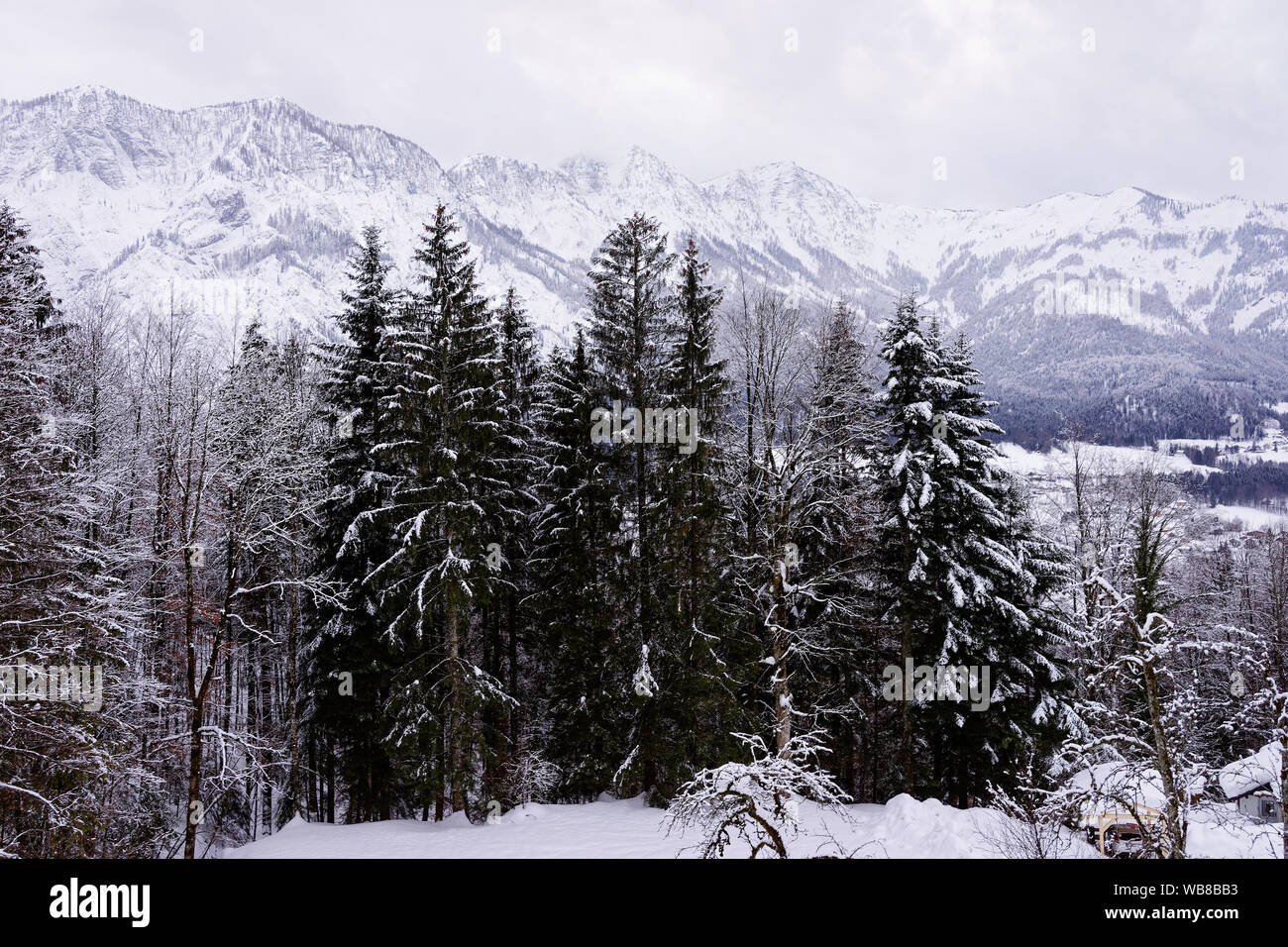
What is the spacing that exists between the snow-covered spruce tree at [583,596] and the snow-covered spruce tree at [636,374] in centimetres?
41

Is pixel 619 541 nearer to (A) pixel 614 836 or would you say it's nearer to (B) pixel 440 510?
(B) pixel 440 510

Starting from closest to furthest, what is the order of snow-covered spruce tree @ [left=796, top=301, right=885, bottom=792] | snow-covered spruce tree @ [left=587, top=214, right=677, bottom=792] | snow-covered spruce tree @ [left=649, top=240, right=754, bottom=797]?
snow-covered spruce tree @ [left=649, top=240, right=754, bottom=797] → snow-covered spruce tree @ [left=587, top=214, right=677, bottom=792] → snow-covered spruce tree @ [left=796, top=301, right=885, bottom=792]

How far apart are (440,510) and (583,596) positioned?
456 cm

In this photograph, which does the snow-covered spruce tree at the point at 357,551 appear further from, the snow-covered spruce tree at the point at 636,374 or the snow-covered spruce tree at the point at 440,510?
the snow-covered spruce tree at the point at 636,374

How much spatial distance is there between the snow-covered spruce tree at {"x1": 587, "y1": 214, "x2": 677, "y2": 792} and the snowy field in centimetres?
285

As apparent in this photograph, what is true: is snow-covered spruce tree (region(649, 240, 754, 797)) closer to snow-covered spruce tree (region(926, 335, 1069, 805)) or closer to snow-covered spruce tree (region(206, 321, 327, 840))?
snow-covered spruce tree (region(926, 335, 1069, 805))

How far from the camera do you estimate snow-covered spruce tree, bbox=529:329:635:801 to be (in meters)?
19.8

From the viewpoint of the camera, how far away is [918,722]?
67.6ft

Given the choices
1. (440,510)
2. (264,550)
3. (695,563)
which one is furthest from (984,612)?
(264,550)

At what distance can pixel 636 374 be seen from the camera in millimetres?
20375

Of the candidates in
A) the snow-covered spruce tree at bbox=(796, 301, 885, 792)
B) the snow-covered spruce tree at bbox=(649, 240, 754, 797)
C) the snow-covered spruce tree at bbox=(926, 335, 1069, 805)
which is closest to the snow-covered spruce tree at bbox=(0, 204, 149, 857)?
the snow-covered spruce tree at bbox=(649, 240, 754, 797)

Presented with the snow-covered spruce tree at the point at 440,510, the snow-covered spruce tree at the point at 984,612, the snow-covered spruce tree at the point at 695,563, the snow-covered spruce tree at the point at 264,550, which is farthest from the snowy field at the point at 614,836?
the snow-covered spruce tree at the point at 984,612
